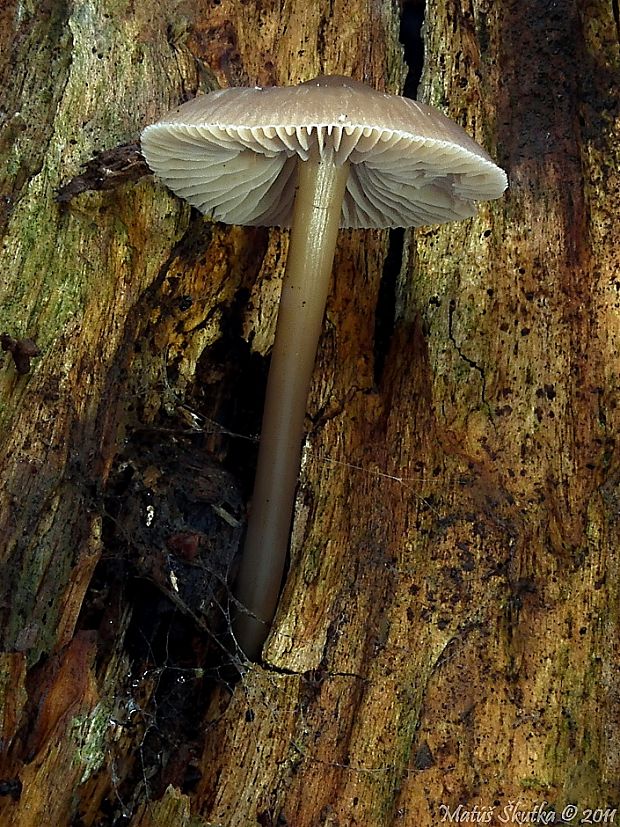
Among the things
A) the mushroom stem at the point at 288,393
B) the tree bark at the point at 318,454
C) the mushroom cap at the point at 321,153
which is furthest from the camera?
the mushroom stem at the point at 288,393

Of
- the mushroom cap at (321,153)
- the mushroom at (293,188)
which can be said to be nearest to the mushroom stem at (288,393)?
the mushroom at (293,188)

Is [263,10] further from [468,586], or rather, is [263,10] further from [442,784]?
[442,784]

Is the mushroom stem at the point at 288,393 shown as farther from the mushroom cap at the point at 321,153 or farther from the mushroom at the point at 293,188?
the mushroom cap at the point at 321,153

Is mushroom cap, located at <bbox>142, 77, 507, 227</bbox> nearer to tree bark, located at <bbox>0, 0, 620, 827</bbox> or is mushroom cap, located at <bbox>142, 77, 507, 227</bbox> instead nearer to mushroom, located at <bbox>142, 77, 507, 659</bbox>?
mushroom, located at <bbox>142, 77, 507, 659</bbox>

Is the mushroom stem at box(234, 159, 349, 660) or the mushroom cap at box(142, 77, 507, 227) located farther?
the mushroom stem at box(234, 159, 349, 660)

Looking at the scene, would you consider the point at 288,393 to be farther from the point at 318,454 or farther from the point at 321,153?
the point at 321,153

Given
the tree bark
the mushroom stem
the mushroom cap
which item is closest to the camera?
the mushroom cap

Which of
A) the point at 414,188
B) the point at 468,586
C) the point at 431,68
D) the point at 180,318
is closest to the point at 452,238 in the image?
the point at 414,188

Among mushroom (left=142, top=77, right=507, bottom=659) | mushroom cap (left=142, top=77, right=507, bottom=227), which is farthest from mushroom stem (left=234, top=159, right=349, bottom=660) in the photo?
mushroom cap (left=142, top=77, right=507, bottom=227)
